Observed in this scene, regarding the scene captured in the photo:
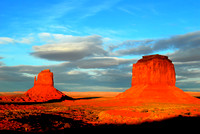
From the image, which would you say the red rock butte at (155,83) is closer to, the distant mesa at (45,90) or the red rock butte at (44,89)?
the distant mesa at (45,90)

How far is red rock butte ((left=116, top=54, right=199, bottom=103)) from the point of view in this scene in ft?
183

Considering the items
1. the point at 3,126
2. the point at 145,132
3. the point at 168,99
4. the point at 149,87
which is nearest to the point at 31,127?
the point at 3,126

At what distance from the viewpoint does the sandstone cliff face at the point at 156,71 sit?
63.7 meters

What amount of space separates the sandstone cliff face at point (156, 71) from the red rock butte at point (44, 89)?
3236cm

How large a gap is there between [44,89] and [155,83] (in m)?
42.6

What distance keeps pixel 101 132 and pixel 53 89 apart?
64501 mm

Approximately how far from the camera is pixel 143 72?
67625mm

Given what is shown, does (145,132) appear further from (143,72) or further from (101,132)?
(143,72)

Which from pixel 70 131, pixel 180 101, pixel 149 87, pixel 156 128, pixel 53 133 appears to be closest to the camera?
pixel 53 133

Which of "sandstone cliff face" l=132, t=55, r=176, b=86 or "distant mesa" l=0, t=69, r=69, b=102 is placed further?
"distant mesa" l=0, t=69, r=69, b=102

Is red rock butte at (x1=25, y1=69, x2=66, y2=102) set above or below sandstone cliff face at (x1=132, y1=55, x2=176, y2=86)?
below

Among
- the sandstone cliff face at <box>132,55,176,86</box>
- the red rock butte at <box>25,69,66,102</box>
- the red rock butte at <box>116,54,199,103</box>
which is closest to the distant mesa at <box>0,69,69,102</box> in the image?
the red rock butte at <box>25,69,66,102</box>

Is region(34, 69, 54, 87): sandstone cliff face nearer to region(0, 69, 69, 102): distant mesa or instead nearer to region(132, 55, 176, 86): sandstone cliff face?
region(0, 69, 69, 102): distant mesa

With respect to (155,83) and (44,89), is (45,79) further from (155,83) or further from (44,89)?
(155,83)
